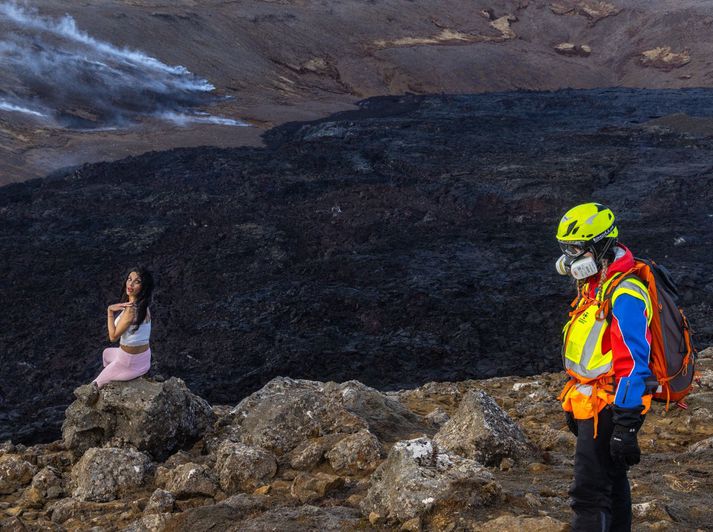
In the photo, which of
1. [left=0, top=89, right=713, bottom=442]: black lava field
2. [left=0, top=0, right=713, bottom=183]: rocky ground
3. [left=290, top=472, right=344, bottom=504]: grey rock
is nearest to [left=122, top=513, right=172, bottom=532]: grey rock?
[left=290, top=472, right=344, bottom=504]: grey rock

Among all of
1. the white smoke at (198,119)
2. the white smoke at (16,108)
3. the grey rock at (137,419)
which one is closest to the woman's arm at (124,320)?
the grey rock at (137,419)

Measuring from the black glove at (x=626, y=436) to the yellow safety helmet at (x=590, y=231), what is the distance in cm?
61

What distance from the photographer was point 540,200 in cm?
1622

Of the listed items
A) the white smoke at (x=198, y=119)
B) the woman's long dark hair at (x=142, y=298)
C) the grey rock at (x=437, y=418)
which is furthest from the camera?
the white smoke at (x=198, y=119)

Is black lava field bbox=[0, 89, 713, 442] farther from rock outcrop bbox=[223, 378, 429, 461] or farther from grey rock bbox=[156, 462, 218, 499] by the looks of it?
grey rock bbox=[156, 462, 218, 499]

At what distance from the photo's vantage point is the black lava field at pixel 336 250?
31.8 ft

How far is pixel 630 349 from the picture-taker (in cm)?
270

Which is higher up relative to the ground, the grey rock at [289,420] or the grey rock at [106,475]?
the grey rock at [289,420]

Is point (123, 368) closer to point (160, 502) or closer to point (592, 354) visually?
point (160, 502)

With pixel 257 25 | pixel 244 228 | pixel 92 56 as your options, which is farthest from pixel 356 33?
pixel 244 228

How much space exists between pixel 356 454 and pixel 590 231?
77.0 inches

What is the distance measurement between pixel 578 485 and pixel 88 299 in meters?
9.80

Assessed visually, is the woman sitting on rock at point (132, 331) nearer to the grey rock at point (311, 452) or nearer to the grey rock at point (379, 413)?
the grey rock at point (311, 452)

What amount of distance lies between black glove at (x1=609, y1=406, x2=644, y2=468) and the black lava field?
644 cm
